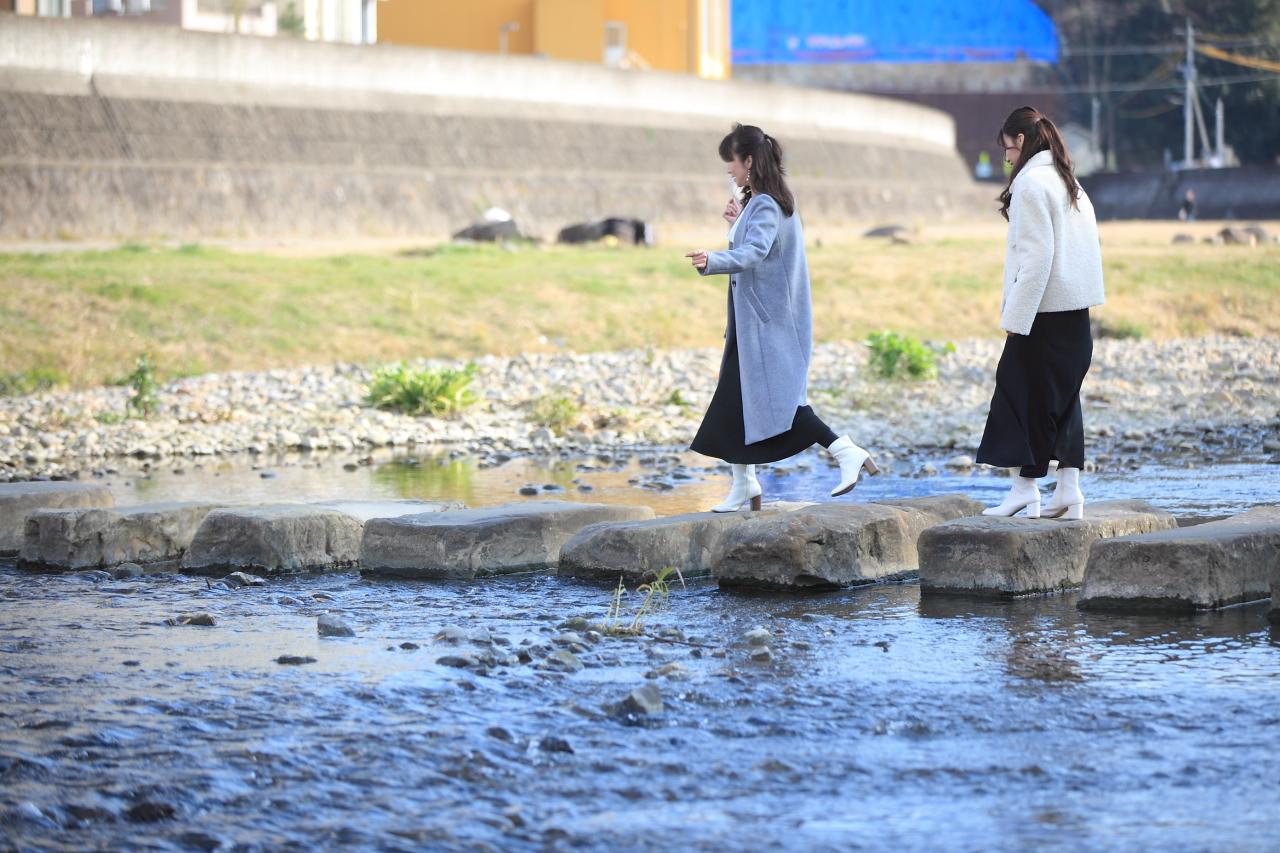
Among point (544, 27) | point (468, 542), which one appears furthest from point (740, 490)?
point (544, 27)

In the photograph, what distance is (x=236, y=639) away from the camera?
5855mm

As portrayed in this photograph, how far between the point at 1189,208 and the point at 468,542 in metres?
45.6

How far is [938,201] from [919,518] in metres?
38.7

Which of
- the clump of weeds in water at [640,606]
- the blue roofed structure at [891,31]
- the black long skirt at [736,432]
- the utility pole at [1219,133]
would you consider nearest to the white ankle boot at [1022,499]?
the black long skirt at [736,432]

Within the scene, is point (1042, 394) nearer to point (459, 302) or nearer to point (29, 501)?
point (29, 501)

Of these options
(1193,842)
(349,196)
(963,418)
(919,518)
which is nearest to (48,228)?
(349,196)

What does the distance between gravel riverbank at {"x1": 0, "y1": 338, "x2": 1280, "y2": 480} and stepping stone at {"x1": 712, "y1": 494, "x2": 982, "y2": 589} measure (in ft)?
15.9

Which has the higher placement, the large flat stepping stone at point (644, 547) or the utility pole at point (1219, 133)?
the utility pole at point (1219, 133)

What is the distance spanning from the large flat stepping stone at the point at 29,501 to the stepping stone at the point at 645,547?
2.64 m

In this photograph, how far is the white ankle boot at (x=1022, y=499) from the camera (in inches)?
275

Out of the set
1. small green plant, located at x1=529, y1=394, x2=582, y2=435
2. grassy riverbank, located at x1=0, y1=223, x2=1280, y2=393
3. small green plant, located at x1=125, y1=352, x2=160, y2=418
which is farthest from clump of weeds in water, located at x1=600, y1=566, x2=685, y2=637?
grassy riverbank, located at x1=0, y1=223, x2=1280, y2=393

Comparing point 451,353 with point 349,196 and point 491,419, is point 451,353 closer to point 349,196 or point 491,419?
point 491,419

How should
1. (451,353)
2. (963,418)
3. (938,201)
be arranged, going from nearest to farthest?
(963,418) → (451,353) → (938,201)

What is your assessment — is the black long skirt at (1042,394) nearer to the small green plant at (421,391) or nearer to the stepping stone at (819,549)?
the stepping stone at (819,549)
